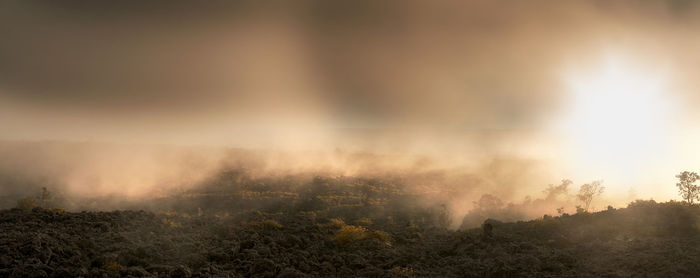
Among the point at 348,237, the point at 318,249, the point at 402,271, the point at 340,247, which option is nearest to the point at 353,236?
the point at 348,237

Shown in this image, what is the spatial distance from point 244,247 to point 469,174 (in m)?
140

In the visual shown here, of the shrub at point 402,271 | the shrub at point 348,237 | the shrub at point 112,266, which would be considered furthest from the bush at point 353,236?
the shrub at point 112,266

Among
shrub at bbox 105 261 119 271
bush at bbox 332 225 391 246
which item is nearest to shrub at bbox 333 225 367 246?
bush at bbox 332 225 391 246

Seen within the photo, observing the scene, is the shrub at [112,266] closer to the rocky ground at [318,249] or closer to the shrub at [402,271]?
the rocky ground at [318,249]

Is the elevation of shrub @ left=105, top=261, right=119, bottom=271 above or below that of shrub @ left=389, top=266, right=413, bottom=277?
above

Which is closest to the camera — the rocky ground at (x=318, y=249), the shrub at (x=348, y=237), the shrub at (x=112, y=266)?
the shrub at (x=112, y=266)

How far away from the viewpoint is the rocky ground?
579 inches

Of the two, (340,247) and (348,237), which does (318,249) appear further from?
(348,237)

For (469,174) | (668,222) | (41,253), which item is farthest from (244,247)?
(469,174)

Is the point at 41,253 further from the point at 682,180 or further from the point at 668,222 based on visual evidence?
the point at 682,180

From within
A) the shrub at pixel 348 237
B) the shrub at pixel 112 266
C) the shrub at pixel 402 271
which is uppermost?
the shrub at pixel 348 237

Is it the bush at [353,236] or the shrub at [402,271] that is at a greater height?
the bush at [353,236]

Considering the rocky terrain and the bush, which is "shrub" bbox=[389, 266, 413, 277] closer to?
the rocky terrain

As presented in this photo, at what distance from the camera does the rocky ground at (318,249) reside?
1470cm
